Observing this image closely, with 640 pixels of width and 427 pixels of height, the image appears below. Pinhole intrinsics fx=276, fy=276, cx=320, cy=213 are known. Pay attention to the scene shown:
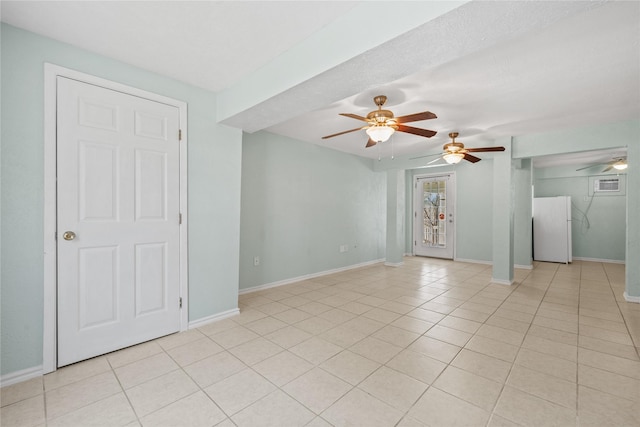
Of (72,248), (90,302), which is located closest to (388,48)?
(72,248)

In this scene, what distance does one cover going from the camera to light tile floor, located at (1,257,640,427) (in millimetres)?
1624

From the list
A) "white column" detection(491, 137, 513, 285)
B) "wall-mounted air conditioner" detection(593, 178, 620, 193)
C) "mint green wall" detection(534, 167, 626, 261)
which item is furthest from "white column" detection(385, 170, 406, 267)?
"wall-mounted air conditioner" detection(593, 178, 620, 193)

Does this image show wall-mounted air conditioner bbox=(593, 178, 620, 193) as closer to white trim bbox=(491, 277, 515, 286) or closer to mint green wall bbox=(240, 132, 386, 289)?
white trim bbox=(491, 277, 515, 286)

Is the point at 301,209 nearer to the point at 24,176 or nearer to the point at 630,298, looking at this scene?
the point at 24,176

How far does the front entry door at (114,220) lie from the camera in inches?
83.7

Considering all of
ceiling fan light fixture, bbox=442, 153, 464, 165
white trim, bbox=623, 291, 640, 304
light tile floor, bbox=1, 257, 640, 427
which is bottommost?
light tile floor, bbox=1, 257, 640, 427

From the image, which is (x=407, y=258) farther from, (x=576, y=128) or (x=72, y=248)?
(x=72, y=248)

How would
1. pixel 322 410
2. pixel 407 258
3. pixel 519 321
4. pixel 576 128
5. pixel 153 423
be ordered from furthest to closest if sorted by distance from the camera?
pixel 407 258 < pixel 576 128 < pixel 519 321 < pixel 322 410 < pixel 153 423

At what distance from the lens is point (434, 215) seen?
23.8 feet

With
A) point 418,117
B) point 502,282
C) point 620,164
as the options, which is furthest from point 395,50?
point 620,164

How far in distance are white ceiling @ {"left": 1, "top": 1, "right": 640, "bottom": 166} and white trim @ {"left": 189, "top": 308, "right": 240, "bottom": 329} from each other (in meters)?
2.08

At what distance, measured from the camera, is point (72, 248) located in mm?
2148

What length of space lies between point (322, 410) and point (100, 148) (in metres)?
2.56

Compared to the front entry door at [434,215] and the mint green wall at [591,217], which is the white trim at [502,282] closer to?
the front entry door at [434,215]
